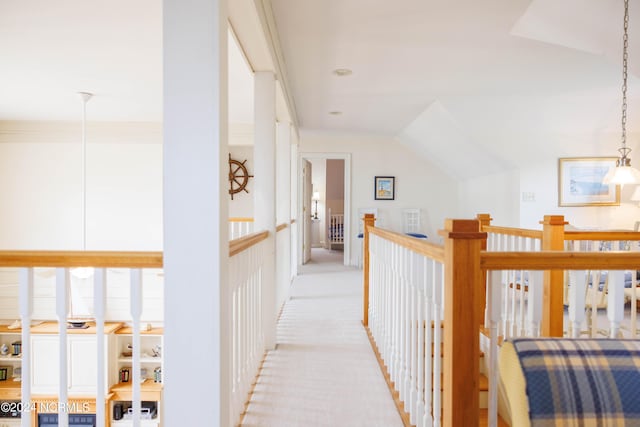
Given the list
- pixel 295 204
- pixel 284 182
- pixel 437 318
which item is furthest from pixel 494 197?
pixel 437 318

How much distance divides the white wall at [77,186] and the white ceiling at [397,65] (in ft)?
1.18

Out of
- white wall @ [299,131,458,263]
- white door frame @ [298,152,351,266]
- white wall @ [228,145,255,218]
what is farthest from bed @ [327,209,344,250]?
white wall @ [228,145,255,218]

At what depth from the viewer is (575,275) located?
136 centimetres

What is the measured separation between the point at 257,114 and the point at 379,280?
5.05 ft

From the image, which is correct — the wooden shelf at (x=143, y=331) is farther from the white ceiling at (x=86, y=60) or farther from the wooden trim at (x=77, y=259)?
the wooden trim at (x=77, y=259)

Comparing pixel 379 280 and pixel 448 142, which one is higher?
pixel 448 142

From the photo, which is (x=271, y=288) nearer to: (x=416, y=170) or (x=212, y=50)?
(x=212, y=50)

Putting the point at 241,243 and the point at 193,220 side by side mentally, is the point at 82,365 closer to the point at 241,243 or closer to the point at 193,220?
the point at 241,243

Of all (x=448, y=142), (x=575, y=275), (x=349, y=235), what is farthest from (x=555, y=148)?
(x=575, y=275)

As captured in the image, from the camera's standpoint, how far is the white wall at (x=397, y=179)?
7441 mm

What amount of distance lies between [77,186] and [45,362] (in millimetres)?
2467

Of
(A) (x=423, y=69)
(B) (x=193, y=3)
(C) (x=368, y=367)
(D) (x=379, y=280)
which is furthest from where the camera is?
(A) (x=423, y=69)

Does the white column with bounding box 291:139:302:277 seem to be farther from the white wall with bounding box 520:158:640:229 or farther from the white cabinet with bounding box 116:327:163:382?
the white wall with bounding box 520:158:640:229

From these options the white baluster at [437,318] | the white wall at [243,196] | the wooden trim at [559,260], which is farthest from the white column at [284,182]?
the wooden trim at [559,260]
